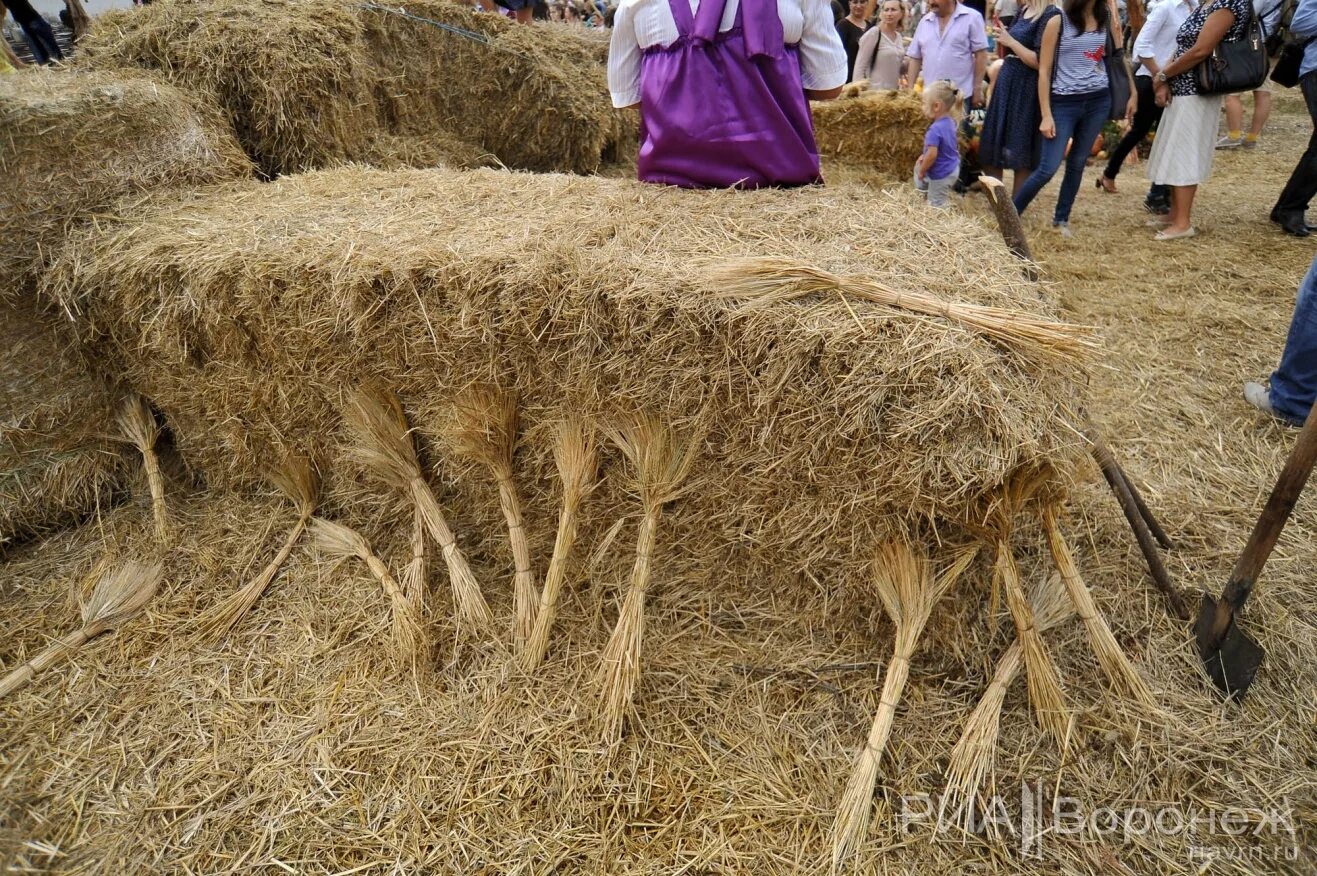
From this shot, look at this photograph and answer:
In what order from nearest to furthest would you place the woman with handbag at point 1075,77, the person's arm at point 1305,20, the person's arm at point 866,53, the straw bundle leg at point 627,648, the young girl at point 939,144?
the straw bundle leg at point 627,648
the person's arm at point 1305,20
the woman with handbag at point 1075,77
the young girl at point 939,144
the person's arm at point 866,53

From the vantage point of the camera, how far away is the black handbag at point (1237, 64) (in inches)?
170

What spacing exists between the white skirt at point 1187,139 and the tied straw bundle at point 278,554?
595 centimetres

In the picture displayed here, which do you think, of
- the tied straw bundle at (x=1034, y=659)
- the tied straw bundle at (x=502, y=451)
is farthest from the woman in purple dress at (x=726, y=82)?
the tied straw bundle at (x=1034, y=659)

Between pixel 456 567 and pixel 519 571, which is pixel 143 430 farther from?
pixel 519 571

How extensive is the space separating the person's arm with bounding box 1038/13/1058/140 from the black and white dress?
0.91 metres

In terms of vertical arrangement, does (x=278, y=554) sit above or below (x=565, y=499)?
below

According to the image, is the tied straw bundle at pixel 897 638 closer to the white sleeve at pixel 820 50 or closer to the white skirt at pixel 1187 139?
the white sleeve at pixel 820 50

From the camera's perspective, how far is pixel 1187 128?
475 cm

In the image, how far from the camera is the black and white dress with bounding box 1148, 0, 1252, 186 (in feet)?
15.1

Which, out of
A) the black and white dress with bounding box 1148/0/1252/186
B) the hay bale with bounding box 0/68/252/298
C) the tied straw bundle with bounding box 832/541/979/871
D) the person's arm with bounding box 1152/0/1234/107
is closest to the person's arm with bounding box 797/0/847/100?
the tied straw bundle with bounding box 832/541/979/871

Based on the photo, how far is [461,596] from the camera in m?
2.22

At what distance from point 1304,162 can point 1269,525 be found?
4812mm

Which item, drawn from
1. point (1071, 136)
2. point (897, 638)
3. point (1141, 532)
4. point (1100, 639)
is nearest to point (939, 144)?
point (1071, 136)

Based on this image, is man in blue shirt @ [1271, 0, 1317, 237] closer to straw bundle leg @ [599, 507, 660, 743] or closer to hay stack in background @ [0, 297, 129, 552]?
straw bundle leg @ [599, 507, 660, 743]
